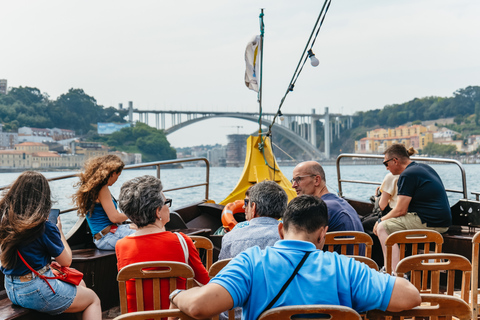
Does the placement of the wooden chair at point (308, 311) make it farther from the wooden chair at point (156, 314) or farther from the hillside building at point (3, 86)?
the hillside building at point (3, 86)

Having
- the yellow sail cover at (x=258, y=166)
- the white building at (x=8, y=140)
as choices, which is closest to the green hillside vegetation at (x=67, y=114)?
the white building at (x=8, y=140)

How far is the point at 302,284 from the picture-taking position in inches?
49.2

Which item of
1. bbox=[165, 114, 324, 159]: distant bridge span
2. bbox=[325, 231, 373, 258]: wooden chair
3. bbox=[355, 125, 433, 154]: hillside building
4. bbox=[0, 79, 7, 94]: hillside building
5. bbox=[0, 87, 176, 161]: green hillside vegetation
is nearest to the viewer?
bbox=[325, 231, 373, 258]: wooden chair

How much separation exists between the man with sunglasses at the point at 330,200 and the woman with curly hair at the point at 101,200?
108 centimetres

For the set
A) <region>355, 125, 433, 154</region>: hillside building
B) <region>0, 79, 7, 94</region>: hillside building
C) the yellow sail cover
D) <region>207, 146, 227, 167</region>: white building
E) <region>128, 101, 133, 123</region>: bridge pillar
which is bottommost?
<region>207, 146, 227, 167</region>: white building

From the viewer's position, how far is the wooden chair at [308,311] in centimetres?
113

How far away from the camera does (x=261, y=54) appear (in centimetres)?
530

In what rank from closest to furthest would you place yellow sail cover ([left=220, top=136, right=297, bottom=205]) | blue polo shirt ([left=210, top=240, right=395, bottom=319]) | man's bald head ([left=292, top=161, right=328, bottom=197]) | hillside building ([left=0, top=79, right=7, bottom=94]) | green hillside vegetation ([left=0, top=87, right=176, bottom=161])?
blue polo shirt ([left=210, top=240, right=395, bottom=319]) → man's bald head ([left=292, top=161, right=328, bottom=197]) → yellow sail cover ([left=220, top=136, right=297, bottom=205]) → green hillside vegetation ([left=0, top=87, right=176, bottom=161]) → hillside building ([left=0, top=79, right=7, bottom=94])

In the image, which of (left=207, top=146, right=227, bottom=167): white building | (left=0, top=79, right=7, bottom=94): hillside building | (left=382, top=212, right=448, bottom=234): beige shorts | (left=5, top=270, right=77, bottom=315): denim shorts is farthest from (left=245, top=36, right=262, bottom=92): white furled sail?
(left=0, top=79, right=7, bottom=94): hillside building

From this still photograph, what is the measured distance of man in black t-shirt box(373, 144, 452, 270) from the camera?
3.33 meters

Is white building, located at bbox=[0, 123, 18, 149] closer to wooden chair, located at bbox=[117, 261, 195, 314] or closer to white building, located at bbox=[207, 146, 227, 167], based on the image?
white building, located at bbox=[207, 146, 227, 167]

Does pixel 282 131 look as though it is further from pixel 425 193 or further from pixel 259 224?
pixel 259 224

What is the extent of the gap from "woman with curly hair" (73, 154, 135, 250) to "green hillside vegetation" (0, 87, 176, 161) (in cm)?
4042

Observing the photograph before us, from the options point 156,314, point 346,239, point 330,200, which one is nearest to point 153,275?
point 156,314
